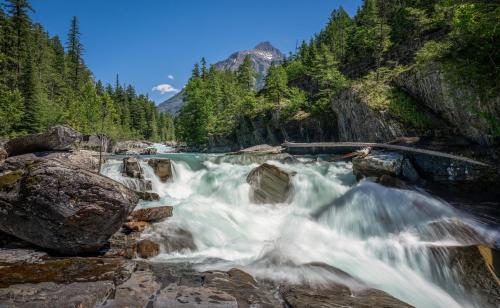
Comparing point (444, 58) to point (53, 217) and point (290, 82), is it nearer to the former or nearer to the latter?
point (53, 217)

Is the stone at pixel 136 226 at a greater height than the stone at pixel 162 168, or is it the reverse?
the stone at pixel 162 168

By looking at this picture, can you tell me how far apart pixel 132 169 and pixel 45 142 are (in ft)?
13.8

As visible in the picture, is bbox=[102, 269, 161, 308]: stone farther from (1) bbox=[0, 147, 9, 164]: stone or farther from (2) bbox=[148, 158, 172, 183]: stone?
(2) bbox=[148, 158, 172, 183]: stone

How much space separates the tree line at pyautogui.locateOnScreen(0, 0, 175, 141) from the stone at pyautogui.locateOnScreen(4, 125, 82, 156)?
1741cm

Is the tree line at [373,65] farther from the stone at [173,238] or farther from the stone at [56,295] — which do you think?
the stone at [56,295]

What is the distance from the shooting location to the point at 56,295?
172 inches

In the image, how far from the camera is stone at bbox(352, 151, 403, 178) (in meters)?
12.1

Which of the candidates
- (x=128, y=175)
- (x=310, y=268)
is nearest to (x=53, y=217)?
(x=310, y=268)

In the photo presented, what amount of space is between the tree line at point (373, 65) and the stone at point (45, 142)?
1524cm

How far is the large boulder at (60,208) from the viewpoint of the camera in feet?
20.7

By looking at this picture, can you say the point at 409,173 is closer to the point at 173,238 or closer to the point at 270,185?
the point at 270,185

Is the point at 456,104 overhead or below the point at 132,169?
overhead

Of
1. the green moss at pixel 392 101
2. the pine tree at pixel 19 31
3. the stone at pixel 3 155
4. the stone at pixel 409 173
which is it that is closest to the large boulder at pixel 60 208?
the stone at pixel 3 155

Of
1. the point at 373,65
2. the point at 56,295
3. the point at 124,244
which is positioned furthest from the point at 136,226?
the point at 373,65
